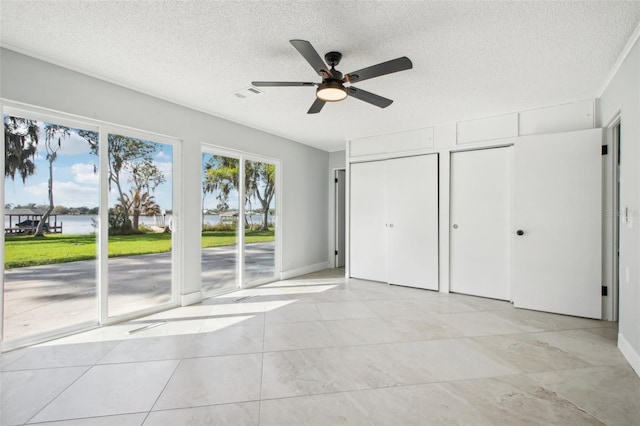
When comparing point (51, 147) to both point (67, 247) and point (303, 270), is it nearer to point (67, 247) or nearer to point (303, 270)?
point (67, 247)

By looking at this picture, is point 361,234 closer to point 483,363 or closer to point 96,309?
point 483,363

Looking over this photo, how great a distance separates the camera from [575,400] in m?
1.91

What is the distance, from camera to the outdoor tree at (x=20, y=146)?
2.54m

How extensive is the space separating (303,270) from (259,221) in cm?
143

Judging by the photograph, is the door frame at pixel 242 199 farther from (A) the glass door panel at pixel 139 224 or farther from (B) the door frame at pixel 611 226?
(B) the door frame at pixel 611 226

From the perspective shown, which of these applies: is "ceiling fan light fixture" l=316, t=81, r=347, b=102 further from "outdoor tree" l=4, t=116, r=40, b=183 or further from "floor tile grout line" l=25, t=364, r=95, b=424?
"floor tile grout line" l=25, t=364, r=95, b=424

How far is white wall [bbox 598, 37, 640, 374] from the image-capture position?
2.27m

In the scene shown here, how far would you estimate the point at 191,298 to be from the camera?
3.83 metres

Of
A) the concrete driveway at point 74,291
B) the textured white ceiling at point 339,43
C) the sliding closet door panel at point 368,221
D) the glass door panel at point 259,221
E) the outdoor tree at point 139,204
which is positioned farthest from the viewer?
the sliding closet door panel at point 368,221

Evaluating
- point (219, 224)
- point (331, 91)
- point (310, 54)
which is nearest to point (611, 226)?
point (331, 91)

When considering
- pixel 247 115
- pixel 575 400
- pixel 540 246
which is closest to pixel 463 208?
pixel 540 246

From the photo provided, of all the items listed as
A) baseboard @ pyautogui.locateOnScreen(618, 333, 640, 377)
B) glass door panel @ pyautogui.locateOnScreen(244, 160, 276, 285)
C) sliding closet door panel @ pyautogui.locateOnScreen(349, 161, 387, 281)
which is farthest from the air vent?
baseboard @ pyautogui.locateOnScreen(618, 333, 640, 377)

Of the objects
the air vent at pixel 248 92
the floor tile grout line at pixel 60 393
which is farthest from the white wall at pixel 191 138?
the floor tile grout line at pixel 60 393

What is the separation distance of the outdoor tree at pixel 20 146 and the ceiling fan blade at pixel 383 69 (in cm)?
287
